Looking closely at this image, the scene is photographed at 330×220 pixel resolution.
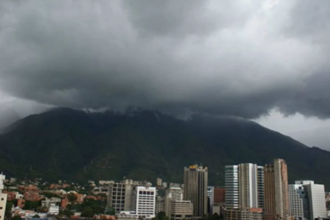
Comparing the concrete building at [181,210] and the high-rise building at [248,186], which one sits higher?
the high-rise building at [248,186]

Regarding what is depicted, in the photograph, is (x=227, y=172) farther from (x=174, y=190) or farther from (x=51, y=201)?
(x=51, y=201)

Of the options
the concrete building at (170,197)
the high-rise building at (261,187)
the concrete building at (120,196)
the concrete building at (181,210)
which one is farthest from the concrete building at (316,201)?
the concrete building at (120,196)

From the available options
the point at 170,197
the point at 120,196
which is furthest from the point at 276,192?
the point at 120,196

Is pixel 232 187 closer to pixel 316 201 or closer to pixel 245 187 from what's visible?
pixel 245 187

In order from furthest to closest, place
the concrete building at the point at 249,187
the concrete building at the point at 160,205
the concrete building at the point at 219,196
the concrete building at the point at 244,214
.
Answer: the concrete building at the point at 219,196 → the concrete building at the point at 160,205 → the concrete building at the point at 249,187 → the concrete building at the point at 244,214

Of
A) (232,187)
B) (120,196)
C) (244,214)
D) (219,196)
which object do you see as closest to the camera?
(244,214)

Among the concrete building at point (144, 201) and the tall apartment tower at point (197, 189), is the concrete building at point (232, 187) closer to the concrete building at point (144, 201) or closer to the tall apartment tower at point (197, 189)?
the tall apartment tower at point (197, 189)

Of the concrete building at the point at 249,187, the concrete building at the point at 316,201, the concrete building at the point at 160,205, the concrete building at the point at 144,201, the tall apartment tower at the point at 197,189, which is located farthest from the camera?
the concrete building at the point at 316,201

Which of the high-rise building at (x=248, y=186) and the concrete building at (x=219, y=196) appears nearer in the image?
the high-rise building at (x=248, y=186)
